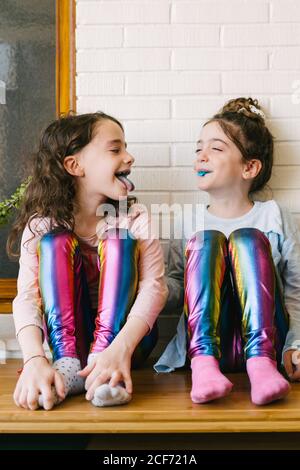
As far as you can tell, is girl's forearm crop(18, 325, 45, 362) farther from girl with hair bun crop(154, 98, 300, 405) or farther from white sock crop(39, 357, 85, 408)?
girl with hair bun crop(154, 98, 300, 405)

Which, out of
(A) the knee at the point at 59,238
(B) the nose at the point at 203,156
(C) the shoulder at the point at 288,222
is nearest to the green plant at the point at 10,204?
(A) the knee at the point at 59,238

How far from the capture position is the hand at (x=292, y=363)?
1438mm

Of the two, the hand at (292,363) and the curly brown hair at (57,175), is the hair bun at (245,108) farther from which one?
the hand at (292,363)

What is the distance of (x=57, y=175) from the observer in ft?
5.35

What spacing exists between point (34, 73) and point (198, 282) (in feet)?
3.30

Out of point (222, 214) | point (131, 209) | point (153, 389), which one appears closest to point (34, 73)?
point (131, 209)

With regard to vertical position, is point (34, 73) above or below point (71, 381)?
above

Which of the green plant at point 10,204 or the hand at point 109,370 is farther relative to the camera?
the green plant at point 10,204

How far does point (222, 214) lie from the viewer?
178cm

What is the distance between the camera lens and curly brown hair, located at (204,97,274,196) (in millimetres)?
1759

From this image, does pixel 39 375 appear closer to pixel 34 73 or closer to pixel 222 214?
pixel 222 214

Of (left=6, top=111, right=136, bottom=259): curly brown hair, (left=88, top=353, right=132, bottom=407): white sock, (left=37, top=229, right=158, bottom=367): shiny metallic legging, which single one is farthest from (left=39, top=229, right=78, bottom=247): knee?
(left=88, top=353, right=132, bottom=407): white sock

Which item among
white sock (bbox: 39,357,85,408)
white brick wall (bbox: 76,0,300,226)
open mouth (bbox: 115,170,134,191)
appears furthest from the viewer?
white brick wall (bbox: 76,0,300,226)

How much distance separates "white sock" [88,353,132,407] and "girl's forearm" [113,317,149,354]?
0.11 m
